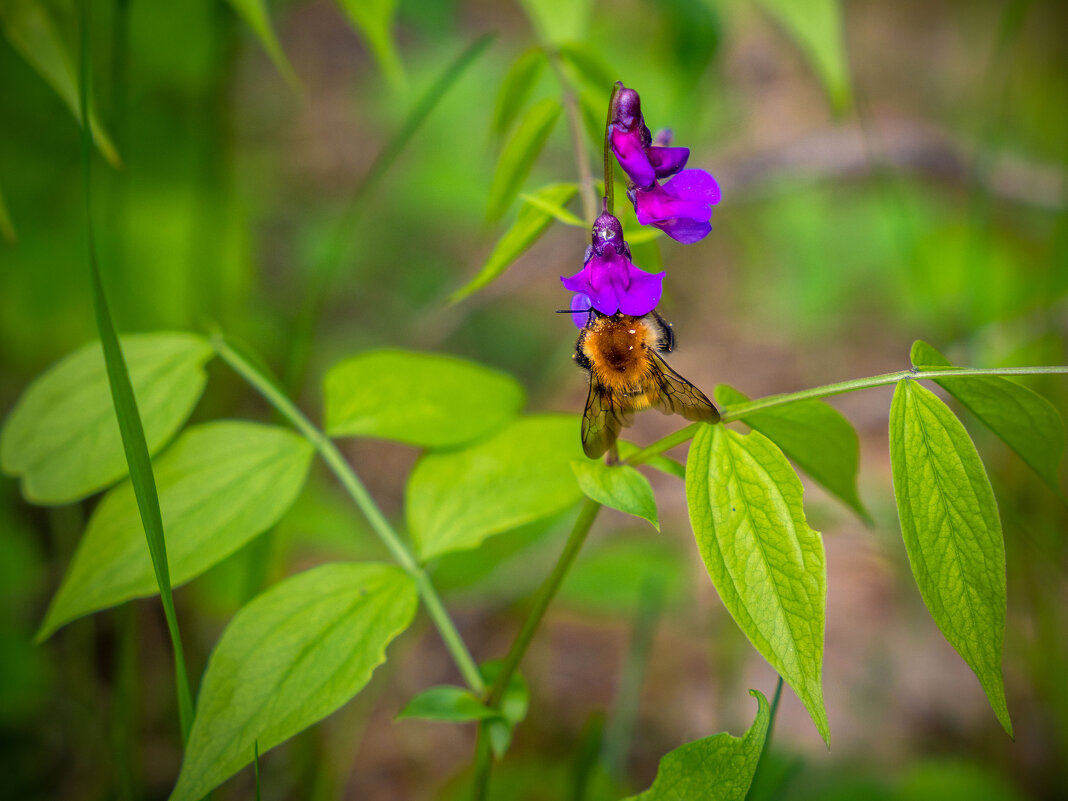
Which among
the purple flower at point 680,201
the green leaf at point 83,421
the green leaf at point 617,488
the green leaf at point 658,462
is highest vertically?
the purple flower at point 680,201

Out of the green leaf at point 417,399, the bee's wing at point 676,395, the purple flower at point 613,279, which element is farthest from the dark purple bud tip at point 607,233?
the green leaf at point 417,399

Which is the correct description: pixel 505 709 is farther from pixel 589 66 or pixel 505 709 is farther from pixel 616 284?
pixel 589 66

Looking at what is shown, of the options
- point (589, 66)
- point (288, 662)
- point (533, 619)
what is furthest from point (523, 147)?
point (288, 662)

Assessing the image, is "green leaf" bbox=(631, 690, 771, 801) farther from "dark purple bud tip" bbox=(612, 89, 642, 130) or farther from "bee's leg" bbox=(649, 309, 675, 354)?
"dark purple bud tip" bbox=(612, 89, 642, 130)

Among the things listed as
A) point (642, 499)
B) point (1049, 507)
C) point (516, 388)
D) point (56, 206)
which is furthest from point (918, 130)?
point (56, 206)

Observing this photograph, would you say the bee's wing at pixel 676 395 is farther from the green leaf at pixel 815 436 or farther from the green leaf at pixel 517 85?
the green leaf at pixel 517 85
